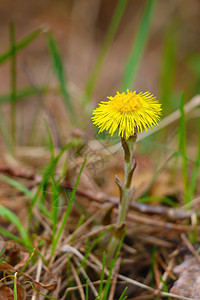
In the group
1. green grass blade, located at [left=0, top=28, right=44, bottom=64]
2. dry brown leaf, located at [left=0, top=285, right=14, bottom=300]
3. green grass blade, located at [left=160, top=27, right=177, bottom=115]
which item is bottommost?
dry brown leaf, located at [left=0, top=285, right=14, bottom=300]

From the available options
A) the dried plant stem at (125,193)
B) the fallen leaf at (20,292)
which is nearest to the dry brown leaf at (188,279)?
the dried plant stem at (125,193)

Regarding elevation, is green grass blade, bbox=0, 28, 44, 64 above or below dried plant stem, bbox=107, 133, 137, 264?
above

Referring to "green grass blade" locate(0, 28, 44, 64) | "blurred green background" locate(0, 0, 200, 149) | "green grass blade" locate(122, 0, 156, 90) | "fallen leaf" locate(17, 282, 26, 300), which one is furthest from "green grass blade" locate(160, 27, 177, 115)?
"fallen leaf" locate(17, 282, 26, 300)

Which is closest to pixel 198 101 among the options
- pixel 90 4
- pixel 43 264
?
pixel 43 264

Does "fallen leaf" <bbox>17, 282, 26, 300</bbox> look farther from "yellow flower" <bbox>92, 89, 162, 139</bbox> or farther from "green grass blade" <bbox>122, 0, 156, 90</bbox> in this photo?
"green grass blade" <bbox>122, 0, 156, 90</bbox>

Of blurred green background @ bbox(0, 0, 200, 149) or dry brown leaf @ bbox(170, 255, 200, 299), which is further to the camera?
blurred green background @ bbox(0, 0, 200, 149)

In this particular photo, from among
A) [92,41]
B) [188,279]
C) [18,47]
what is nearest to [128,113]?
[188,279]
